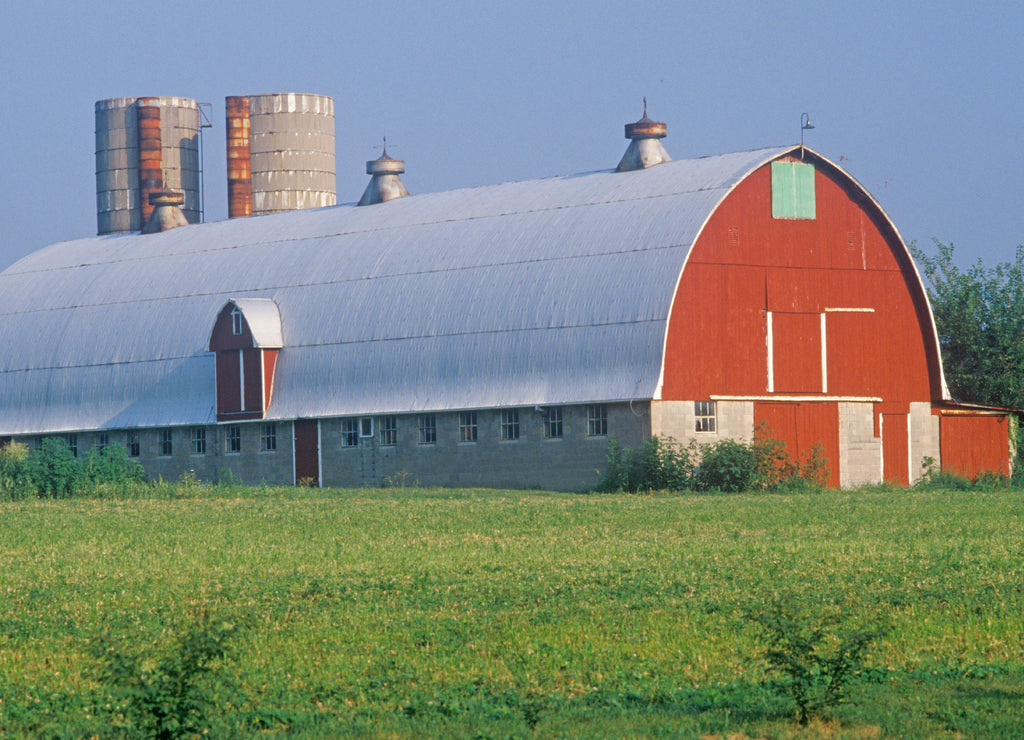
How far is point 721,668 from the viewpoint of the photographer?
15.1m

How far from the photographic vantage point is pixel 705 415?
146 feet

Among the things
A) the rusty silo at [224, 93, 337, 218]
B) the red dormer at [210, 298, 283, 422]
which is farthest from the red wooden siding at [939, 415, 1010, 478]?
the rusty silo at [224, 93, 337, 218]

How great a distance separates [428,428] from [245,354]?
7772mm

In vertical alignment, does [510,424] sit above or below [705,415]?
below

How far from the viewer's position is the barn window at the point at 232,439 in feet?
174

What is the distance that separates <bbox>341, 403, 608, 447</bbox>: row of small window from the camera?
44906 millimetres

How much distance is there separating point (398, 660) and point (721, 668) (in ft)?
10.2

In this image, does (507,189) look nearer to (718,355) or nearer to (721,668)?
(718,355)

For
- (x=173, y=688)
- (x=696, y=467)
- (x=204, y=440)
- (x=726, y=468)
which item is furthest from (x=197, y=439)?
(x=173, y=688)

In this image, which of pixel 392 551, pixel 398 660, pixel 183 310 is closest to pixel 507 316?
pixel 183 310

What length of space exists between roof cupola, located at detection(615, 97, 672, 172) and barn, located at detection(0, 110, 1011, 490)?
0.07m

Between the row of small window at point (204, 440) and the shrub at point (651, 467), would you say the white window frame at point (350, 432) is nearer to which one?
the row of small window at point (204, 440)

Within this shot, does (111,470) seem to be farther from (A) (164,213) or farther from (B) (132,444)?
(A) (164,213)

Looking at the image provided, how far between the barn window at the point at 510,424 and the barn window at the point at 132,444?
15.5m
